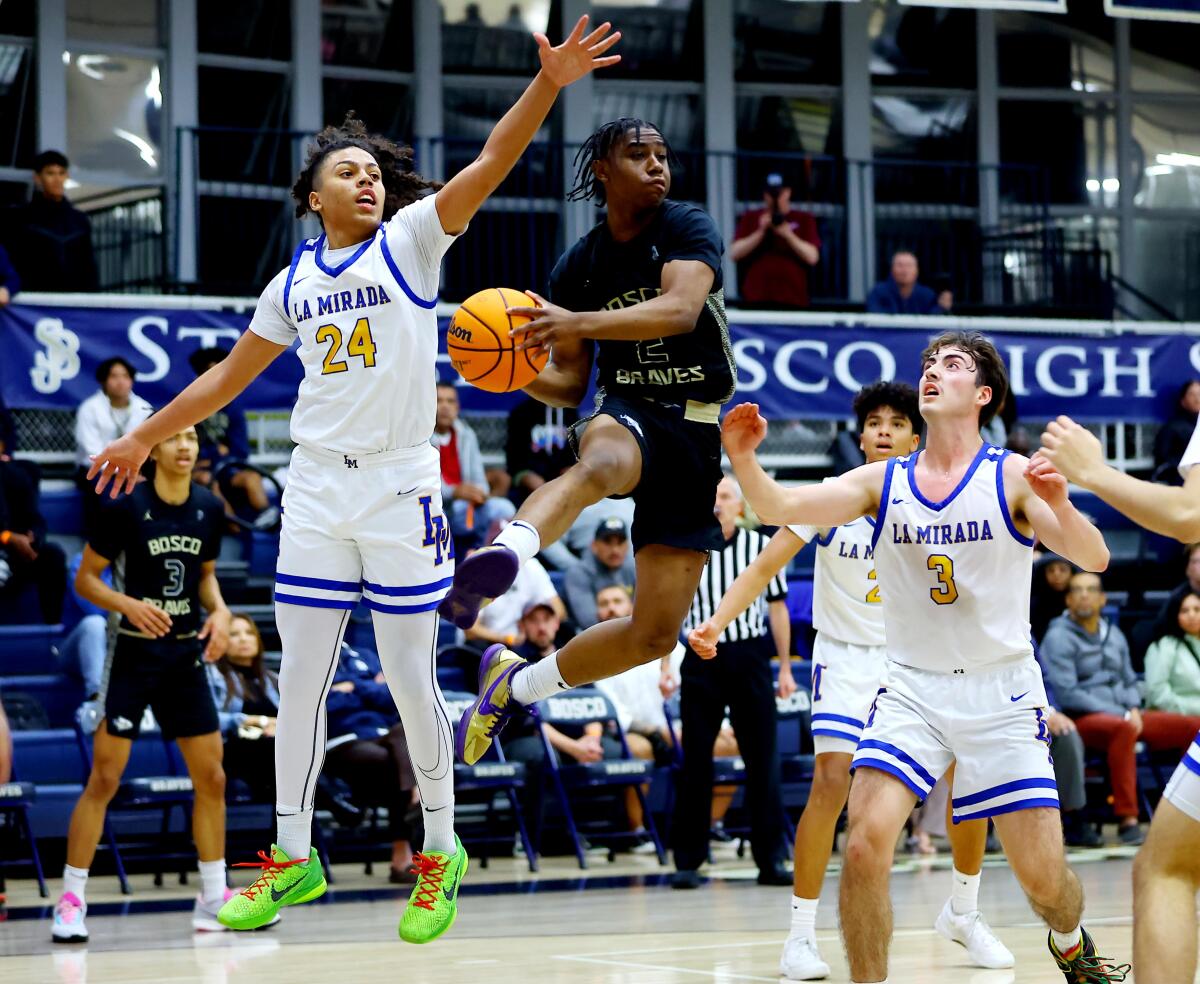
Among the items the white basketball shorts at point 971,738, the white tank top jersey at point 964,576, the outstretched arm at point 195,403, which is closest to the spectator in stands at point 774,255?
the white tank top jersey at point 964,576

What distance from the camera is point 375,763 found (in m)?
10.4

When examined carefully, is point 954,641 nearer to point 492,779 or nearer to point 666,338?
point 666,338

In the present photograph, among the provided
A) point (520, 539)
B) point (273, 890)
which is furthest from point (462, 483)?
point (520, 539)

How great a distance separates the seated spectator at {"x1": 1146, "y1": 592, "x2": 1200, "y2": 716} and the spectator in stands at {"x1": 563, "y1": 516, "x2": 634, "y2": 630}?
151 inches

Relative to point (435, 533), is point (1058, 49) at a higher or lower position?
higher

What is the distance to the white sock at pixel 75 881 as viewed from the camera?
27.2 feet

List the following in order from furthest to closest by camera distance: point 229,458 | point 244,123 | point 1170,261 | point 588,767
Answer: point 1170,261 < point 244,123 < point 229,458 < point 588,767

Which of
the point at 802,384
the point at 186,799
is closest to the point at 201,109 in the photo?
the point at 802,384

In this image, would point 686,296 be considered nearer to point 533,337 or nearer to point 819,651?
point 533,337

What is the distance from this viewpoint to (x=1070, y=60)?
19562 mm

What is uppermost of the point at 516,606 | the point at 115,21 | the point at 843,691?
the point at 115,21

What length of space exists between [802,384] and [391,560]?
29.2 feet

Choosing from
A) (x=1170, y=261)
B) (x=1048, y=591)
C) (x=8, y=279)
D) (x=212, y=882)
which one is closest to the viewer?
(x=212, y=882)

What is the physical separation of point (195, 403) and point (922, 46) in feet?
48.5
